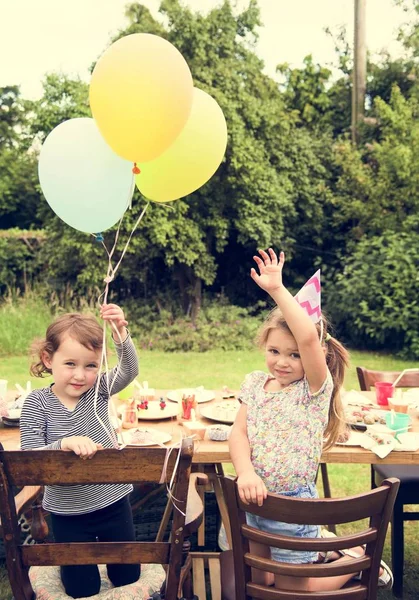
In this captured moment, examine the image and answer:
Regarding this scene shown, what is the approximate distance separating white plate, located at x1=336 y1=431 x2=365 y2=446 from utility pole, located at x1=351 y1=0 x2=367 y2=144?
30.4 feet

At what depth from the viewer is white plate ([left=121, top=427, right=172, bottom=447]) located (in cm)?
254

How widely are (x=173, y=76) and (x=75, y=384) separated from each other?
4.28 ft

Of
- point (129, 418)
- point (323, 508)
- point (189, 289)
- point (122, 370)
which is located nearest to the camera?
point (323, 508)

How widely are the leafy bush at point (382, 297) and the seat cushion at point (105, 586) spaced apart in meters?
7.17

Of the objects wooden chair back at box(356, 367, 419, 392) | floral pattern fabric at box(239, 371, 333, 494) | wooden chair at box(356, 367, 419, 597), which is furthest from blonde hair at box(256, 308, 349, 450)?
wooden chair back at box(356, 367, 419, 392)

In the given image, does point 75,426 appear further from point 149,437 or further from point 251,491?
point 251,491

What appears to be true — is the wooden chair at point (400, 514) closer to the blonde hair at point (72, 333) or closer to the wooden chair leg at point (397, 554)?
the wooden chair leg at point (397, 554)

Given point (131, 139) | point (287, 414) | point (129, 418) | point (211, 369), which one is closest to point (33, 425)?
point (129, 418)

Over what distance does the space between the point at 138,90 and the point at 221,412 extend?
1528 mm

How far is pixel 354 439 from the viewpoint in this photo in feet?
8.42

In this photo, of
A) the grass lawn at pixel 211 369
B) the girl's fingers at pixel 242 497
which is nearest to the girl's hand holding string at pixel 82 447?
the girl's fingers at pixel 242 497

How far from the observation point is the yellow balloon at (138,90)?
7.68 ft

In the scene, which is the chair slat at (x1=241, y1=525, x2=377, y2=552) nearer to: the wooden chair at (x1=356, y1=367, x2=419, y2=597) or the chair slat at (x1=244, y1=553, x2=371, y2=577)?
the chair slat at (x1=244, y1=553, x2=371, y2=577)

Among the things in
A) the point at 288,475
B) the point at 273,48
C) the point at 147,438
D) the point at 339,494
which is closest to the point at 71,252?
the point at 273,48
